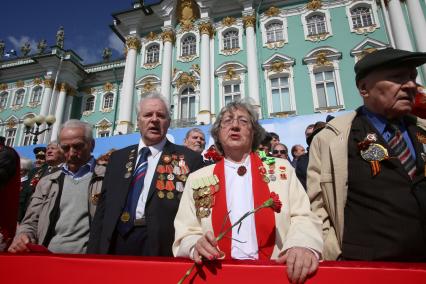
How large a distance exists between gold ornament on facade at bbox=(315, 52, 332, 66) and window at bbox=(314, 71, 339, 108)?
53cm

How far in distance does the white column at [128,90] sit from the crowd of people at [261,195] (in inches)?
608

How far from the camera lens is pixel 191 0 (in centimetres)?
1909

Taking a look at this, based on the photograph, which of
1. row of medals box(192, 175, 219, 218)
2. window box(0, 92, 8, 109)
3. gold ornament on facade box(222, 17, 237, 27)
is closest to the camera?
row of medals box(192, 175, 219, 218)

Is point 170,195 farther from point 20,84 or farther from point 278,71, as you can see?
point 20,84

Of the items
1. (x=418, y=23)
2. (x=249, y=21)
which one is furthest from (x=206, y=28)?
(x=418, y=23)

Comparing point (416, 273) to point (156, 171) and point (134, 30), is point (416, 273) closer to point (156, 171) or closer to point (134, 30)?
point (156, 171)

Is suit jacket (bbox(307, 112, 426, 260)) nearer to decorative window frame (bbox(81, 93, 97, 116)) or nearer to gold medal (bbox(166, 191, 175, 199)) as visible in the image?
gold medal (bbox(166, 191, 175, 199))

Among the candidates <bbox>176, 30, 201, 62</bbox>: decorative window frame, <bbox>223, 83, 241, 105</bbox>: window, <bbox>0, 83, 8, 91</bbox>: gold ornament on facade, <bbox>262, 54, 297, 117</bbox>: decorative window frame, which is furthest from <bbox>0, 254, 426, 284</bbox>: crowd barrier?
<bbox>0, 83, 8, 91</bbox>: gold ornament on facade

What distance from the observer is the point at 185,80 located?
18062 mm

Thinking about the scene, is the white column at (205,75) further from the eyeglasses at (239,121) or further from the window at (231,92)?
the eyeglasses at (239,121)

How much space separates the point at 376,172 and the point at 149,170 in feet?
5.89

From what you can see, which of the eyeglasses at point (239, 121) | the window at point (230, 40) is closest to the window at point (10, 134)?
the window at point (230, 40)

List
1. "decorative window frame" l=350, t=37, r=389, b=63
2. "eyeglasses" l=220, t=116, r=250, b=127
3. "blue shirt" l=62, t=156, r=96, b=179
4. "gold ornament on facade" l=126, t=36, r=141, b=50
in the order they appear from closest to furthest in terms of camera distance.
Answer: "eyeglasses" l=220, t=116, r=250, b=127
"blue shirt" l=62, t=156, r=96, b=179
"decorative window frame" l=350, t=37, r=389, b=63
"gold ornament on facade" l=126, t=36, r=141, b=50

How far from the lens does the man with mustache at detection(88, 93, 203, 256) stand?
86.3 inches
